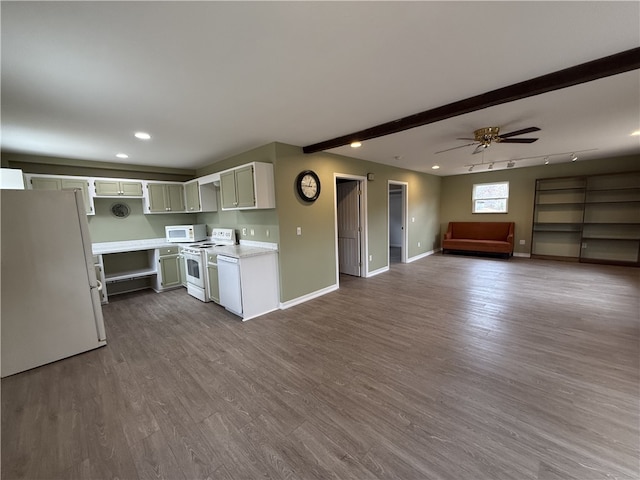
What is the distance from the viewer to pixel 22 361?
8.16ft

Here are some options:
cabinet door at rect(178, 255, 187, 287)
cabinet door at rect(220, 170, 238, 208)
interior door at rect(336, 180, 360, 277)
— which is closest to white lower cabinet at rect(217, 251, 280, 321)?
cabinet door at rect(220, 170, 238, 208)

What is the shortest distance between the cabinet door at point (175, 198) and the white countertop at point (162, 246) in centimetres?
77

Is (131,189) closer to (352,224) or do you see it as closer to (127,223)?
(127,223)

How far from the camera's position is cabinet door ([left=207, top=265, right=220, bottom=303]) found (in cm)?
390

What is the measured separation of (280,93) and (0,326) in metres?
3.52

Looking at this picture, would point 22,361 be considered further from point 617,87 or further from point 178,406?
point 617,87

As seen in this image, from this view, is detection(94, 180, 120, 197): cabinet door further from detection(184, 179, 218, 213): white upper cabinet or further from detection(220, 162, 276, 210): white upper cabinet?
detection(220, 162, 276, 210): white upper cabinet

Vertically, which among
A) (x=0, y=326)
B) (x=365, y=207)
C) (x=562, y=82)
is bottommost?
(x=0, y=326)

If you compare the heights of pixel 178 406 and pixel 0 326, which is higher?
pixel 0 326

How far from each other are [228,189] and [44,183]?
2.87 meters

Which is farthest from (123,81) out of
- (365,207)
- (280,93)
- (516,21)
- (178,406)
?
(365,207)

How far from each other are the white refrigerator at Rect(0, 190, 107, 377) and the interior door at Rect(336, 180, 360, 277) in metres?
4.23

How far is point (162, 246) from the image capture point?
4789 millimetres

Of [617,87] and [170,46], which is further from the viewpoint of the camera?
[617,87]
